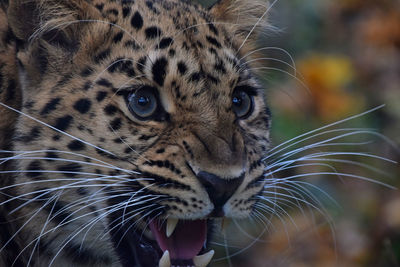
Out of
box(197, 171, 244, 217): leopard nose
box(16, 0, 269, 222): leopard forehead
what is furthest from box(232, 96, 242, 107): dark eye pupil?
box(197, 171, 244, 217): leopard nose

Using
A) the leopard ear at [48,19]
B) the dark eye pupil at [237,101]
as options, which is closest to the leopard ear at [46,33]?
the leopard ear at [48,19]

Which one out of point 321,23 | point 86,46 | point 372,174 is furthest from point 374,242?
point 321,23

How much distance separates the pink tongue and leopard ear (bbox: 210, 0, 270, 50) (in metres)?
1.29

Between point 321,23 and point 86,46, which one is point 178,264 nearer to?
point 86,46

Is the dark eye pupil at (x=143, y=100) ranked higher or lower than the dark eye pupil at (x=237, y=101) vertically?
lower

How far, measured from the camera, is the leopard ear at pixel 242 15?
5.50 metres

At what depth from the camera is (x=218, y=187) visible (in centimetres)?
429

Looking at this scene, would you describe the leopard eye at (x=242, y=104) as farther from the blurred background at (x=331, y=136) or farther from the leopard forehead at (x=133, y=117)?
the blurred background at (x=331, y=136)

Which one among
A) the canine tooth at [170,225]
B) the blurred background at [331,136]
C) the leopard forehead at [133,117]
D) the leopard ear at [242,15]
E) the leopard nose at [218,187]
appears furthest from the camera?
the blurred background at [331,136]

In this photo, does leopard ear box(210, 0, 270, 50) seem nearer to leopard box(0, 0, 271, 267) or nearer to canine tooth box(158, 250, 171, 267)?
leopard box(0, 0, 271, 267)

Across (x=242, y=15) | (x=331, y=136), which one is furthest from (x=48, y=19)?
(x=331, y=136)

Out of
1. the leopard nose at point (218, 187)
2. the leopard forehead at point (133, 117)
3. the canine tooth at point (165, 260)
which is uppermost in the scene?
the leopard forehead at point (133, 117)

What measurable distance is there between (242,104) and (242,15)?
39.1 inches

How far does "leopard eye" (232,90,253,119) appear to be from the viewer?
16.3ft
